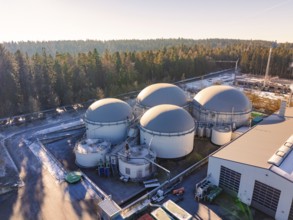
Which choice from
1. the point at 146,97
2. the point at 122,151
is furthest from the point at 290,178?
the point at 146,97

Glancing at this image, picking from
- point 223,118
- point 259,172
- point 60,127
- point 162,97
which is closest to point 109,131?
point 162,97

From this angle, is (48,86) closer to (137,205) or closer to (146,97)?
(146,97)

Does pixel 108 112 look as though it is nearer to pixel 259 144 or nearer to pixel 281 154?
pixel 259 144

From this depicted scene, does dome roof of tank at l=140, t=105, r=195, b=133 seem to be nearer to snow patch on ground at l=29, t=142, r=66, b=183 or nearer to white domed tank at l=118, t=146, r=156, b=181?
white domed tank at l=118, t=146, r=156, b=181

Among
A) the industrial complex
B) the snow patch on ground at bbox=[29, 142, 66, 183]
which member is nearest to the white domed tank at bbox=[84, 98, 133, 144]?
the industrial complex

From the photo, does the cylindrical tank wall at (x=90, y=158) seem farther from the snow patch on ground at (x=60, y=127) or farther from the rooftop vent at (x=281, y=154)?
the rooftop vent at (x=281, y=154)

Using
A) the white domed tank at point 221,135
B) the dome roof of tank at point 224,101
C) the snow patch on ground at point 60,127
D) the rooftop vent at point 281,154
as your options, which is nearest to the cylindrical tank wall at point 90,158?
the snow patch on ground at point 60,127

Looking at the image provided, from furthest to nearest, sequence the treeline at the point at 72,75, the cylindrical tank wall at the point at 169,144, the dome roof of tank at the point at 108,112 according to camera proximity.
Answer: the treeline at the point at 72,75 → the dome roof of tank at the point at 108,112 → the cylindrical tank wall at the point at 169,144
